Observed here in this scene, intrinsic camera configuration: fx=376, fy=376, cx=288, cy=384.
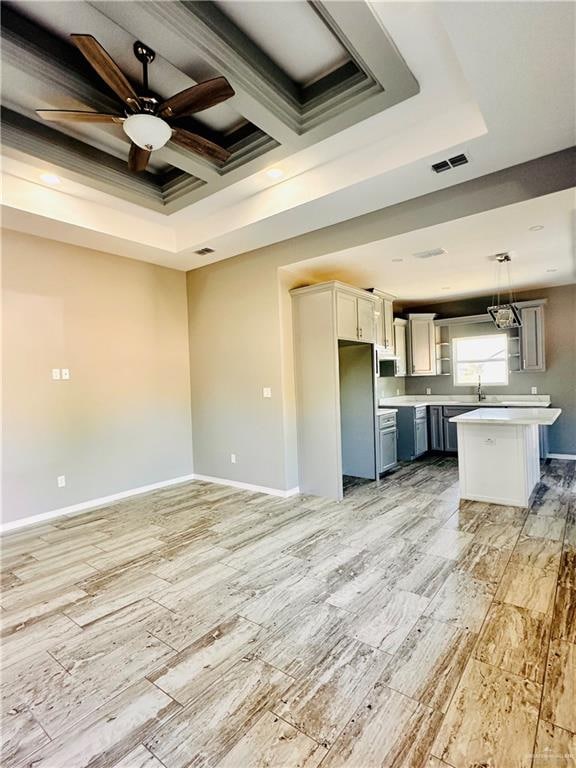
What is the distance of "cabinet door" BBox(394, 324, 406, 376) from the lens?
660 centimetres

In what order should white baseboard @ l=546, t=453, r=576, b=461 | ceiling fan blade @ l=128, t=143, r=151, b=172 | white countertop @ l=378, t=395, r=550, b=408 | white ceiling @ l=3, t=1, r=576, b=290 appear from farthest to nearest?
white countertop @ l=378, t=395, r=550, b=408 → white baseboard @ l=546, t=453, r=576, b=461 → ceiling fan blade @ l=128, t=143, r=151, b=172 → white ceiling @ l=3, t=1, r=576, b=290

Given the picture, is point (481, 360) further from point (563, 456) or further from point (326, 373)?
point (326, 373)

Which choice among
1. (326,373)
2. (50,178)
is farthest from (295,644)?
(50,178)

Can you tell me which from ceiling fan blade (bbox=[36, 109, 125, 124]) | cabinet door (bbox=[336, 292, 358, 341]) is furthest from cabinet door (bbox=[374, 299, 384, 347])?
ceiling fan blade (bbox=[36, 109, 125, 124])

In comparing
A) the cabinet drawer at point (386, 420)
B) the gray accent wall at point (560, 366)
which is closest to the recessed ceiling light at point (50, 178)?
the cabinet drawer at point (386, 420)

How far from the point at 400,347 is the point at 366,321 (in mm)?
2184

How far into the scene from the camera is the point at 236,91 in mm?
2426

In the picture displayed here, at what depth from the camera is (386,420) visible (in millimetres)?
→ 5348

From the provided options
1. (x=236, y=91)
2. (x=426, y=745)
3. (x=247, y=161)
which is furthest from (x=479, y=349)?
(x=426, y=745)

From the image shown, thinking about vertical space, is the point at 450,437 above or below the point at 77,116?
below

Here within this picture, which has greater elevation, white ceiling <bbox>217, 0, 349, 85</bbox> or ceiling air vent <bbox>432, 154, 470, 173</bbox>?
white ceiling <bbox>217, 0, 349, 85</bbox>

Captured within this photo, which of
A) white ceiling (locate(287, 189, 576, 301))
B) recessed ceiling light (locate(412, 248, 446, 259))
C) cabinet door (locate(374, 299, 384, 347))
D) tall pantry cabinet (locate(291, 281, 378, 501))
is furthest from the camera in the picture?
cabinet door (locate(374, 299, 384, 347))

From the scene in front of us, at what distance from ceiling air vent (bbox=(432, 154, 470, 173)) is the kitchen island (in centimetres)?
238

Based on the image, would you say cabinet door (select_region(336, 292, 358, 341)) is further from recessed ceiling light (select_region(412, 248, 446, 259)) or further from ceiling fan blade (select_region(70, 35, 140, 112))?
ceiling fan blade (select_region(70, 35, 140, 112))
